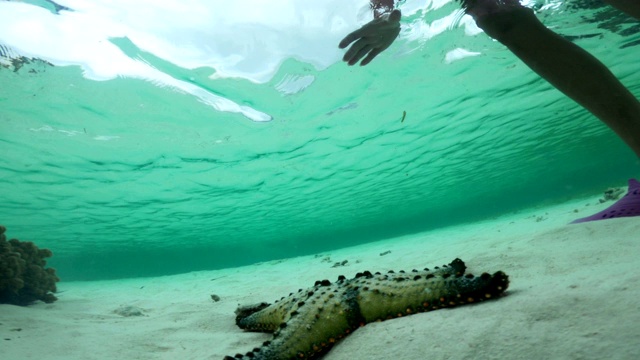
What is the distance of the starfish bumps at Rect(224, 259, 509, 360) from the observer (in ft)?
7.88

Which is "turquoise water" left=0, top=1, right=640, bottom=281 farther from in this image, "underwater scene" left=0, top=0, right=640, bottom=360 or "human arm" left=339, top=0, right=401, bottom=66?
"human arm" left=339, top=0, right=401, bottom=66

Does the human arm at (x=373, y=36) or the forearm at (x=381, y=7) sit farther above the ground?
the forearm at (x=381, y=7)

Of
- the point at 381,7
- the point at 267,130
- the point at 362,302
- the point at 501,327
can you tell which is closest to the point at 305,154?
the point at 267,130

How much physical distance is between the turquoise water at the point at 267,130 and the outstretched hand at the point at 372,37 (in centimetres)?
782

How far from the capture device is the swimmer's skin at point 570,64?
265cm

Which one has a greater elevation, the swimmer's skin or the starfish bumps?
the swimmer's skin

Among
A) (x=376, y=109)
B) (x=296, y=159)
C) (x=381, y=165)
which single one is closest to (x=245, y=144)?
(x=296, y=159)

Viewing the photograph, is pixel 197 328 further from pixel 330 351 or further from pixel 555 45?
pixel 555 45

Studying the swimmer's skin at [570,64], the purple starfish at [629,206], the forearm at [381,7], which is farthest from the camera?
the purple starfish at [629,206]

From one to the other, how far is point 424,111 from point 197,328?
52.3 ft

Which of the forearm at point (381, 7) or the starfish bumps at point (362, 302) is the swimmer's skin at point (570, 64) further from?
the starfish bumps at point (362, 302)

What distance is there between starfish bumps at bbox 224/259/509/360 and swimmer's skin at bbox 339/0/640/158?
1.65m

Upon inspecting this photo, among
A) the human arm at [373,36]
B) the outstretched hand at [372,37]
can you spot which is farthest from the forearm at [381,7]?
Answer: the outstretched hand at [372,37]

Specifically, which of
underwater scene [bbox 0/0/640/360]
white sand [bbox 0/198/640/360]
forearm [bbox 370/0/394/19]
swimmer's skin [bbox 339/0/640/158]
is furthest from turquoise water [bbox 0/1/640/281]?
swimmer's skin [bbox 339/0/640/158]
